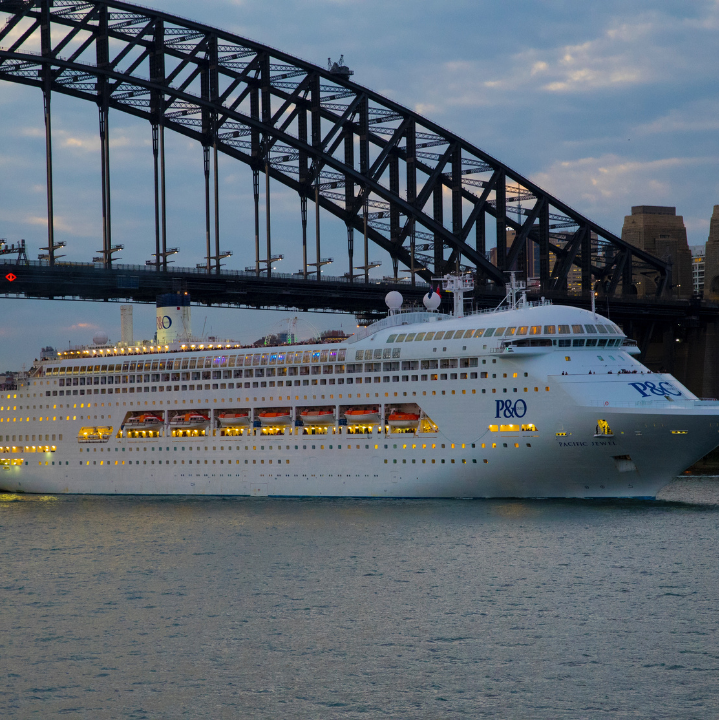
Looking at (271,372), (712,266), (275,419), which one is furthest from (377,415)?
(712,266)

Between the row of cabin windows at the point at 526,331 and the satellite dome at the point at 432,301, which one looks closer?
the row of cabin windows at the point at 526,331

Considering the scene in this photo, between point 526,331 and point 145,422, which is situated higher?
point 526,331

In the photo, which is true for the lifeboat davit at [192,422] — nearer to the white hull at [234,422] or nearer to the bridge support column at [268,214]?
the white hull at [234,422]

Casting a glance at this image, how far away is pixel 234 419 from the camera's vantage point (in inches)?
1969

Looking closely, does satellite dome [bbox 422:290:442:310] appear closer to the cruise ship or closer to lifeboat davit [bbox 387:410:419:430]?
the cruise ship

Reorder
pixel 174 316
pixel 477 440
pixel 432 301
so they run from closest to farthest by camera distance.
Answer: pixel 477 440
pixel 432 301
pixel 174 316


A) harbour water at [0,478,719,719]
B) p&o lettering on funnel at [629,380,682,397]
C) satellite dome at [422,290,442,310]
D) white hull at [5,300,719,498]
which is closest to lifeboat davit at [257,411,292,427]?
white hull at [5,300,719,498]

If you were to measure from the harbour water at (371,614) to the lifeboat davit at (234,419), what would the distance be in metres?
8.54

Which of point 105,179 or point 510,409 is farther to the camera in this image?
point 105,179

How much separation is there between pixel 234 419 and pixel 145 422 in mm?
5241

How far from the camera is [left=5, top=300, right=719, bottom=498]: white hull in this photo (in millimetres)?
40219

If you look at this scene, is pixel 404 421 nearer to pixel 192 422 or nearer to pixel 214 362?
pixel 214 362

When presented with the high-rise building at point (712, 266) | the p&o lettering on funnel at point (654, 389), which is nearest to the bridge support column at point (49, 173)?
the p&o lettering on funnel at point (654, 389)

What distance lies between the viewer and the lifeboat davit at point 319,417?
4741cm
